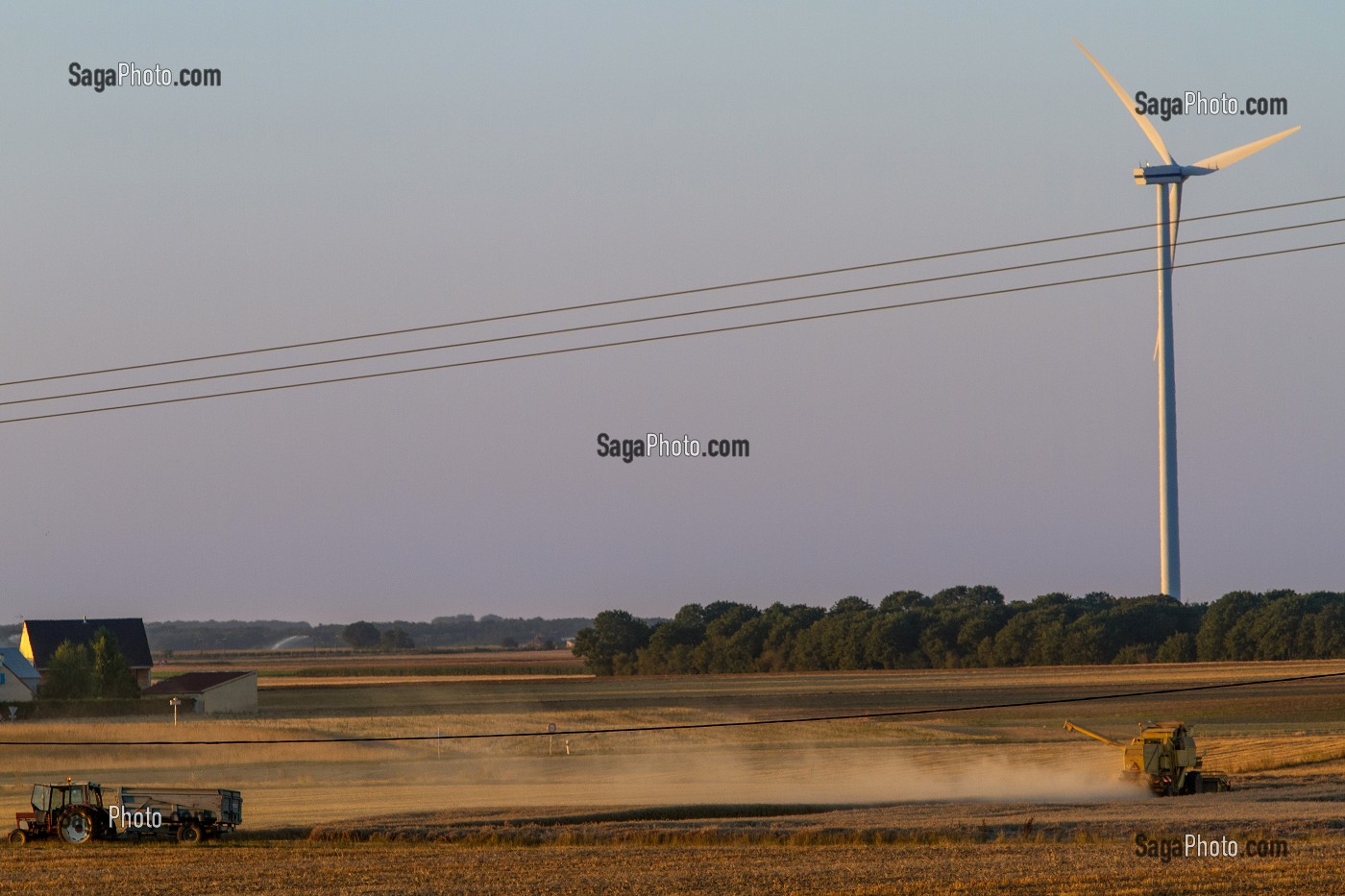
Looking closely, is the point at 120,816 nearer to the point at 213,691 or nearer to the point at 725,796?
the point at 725,796

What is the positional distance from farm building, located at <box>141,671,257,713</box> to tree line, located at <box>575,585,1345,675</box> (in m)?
50.1

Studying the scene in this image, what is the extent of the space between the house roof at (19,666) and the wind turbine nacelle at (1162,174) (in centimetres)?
7974

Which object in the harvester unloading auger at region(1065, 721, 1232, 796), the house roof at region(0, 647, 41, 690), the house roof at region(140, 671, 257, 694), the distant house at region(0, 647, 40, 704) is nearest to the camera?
the harvester unloading auger at region(1065, 721, 1232, 796)

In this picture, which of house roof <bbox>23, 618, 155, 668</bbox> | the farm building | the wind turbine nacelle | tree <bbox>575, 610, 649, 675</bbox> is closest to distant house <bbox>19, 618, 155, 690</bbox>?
house roof <bbox>23, 618, 155, 668</bbox>

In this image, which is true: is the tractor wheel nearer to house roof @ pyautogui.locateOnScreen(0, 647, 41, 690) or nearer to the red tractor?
the red tractor

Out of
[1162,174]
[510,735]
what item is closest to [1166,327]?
[1162,174]

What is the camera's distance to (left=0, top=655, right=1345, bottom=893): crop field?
3325 centimetres

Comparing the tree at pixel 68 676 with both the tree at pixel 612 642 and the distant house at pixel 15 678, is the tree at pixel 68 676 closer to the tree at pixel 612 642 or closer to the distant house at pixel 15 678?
the distant house at pixel 15 678

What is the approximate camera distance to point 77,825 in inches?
1721

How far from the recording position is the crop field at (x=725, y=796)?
1309 inches

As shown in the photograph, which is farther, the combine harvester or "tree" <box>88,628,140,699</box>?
"tree" <box>88,628,140,699</box>

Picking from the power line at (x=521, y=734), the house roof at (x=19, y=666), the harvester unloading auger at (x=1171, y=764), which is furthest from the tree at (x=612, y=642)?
the harvester unloading auger at (x=1171, y=764)

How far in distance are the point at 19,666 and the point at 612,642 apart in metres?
60.9

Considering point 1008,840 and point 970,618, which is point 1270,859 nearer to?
point 1008,840
